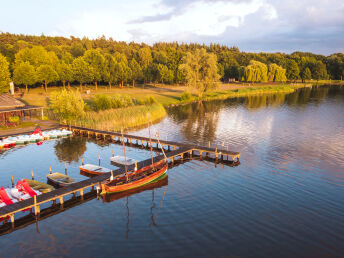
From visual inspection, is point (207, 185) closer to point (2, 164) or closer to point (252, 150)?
point (252, 150)

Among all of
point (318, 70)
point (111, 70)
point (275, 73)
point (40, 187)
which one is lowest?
point (40, 187)

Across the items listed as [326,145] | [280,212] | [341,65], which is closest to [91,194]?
[280,212]

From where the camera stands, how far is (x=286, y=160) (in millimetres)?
38438

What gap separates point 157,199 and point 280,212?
1209cm

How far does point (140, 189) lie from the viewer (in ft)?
99.4

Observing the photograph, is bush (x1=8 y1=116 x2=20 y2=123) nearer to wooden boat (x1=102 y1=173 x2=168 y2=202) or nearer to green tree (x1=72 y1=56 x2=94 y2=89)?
wooden boat (x1=102 y1=173 x2=168 y2=202)

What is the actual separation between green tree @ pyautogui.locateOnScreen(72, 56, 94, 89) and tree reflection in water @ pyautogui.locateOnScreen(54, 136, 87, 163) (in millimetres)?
58725

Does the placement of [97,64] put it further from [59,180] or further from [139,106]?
[59,180]

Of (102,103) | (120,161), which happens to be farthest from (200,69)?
(120,161)

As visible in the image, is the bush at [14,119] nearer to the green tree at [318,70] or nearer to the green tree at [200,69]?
the green tree at [200,69]

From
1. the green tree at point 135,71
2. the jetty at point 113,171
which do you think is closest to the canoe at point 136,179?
→ the jetty at point 113,171

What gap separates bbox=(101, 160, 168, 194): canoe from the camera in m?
28.5

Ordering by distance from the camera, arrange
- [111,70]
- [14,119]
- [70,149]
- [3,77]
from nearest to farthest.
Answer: [70,149] → [14,119] → [3,77] → [111,70]

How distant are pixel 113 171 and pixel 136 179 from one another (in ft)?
12.6
